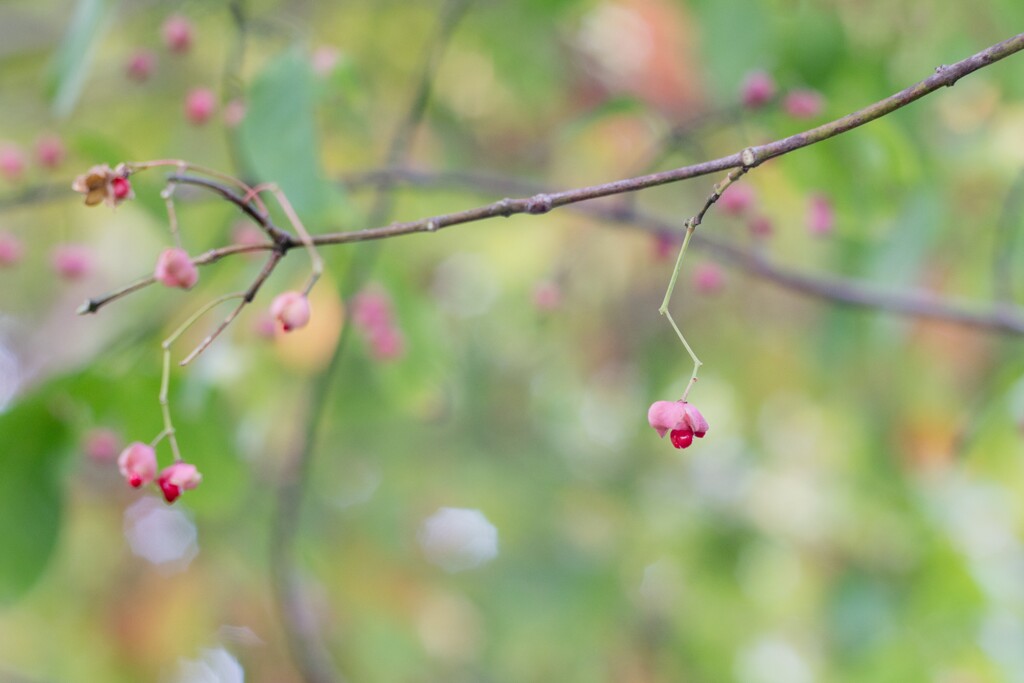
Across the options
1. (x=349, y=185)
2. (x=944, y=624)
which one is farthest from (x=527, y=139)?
(x=944, y=624)

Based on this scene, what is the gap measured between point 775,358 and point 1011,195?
1.20 meters

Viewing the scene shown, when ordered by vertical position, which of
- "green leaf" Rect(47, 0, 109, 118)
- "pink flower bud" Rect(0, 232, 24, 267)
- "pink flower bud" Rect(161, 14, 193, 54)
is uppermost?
"pink flower bud" Rect(161, 14, 193, 54)

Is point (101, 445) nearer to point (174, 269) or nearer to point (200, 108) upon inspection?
point (200, 108)

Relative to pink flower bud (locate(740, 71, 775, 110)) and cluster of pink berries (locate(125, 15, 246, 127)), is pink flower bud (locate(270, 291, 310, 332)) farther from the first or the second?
pink flower bud (locate(740, 71, 775, 110))

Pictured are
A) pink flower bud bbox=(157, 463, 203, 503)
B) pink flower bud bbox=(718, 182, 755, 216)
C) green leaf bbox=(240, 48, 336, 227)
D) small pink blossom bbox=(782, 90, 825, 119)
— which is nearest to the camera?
pink flower bud bbox=(157, 463, 203, 503)

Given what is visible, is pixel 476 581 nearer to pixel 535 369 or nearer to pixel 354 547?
pixel 354 547

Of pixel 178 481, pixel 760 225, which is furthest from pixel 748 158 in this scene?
pixel 760 225

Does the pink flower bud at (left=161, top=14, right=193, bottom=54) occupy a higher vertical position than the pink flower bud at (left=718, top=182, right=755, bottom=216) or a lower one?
lower

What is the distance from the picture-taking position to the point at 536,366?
2629 mm

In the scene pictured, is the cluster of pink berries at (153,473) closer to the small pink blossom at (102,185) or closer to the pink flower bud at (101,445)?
the small pink blossom at (102,185)

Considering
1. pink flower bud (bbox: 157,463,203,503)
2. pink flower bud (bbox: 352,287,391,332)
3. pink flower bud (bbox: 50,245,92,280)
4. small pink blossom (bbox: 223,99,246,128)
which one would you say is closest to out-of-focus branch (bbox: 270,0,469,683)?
pink flower bud (bbox: 352,287,391,332)

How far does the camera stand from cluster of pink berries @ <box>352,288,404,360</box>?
115 centimetres

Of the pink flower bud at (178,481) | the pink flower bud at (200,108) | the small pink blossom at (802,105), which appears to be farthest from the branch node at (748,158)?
the pink flower bud at (200,108)

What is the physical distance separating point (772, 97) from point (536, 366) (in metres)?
1.67
